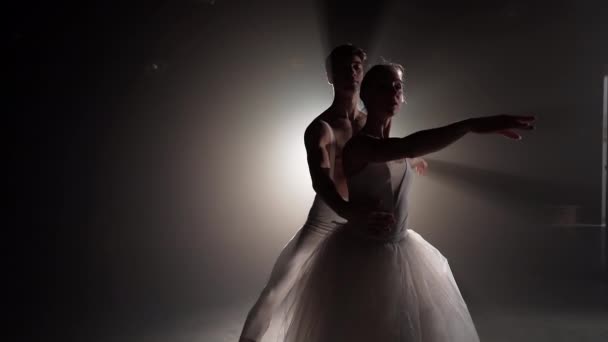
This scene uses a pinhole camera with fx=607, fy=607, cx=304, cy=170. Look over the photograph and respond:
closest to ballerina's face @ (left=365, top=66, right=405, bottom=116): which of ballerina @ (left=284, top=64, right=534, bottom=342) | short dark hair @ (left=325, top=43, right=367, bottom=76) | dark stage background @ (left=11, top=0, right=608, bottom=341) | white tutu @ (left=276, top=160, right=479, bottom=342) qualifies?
ballerina @ (left=284, top=64, right=534, bottom=342)

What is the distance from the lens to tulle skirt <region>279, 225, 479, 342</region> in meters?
1.07

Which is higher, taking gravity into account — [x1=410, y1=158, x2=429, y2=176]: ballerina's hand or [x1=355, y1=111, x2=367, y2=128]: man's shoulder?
[x1=355, y1=111, x2=367, y2=128]: man's shoulder

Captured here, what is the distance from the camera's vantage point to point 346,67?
4.45 ft

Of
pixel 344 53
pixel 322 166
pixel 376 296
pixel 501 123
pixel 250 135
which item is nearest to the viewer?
pixel 501 123

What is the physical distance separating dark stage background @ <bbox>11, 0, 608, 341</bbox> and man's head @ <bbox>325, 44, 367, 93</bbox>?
1.28 meters

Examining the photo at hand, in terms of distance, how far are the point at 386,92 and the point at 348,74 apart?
0.25 m

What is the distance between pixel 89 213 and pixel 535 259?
2.42 m

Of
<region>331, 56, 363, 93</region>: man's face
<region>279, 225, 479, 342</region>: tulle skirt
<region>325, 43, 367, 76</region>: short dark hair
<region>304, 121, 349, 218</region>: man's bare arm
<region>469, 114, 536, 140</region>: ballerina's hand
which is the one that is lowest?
<region>279, 225, 479, 342</region>: tulle skirt

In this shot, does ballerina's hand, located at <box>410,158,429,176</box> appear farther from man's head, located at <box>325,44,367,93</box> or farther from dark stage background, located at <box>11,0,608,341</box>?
dark stage background, located at <box>11,0,608,341</box>

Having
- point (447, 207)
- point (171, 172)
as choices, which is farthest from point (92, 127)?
point (447, 207)

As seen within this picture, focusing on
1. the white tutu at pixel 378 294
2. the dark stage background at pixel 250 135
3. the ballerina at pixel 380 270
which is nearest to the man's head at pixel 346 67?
the ballerina at pixel 380 270

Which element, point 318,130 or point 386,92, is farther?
point 318,130

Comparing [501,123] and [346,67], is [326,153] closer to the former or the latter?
[346,67]

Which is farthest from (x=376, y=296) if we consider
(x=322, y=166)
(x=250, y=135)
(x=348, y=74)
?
(x=250, y=135)
